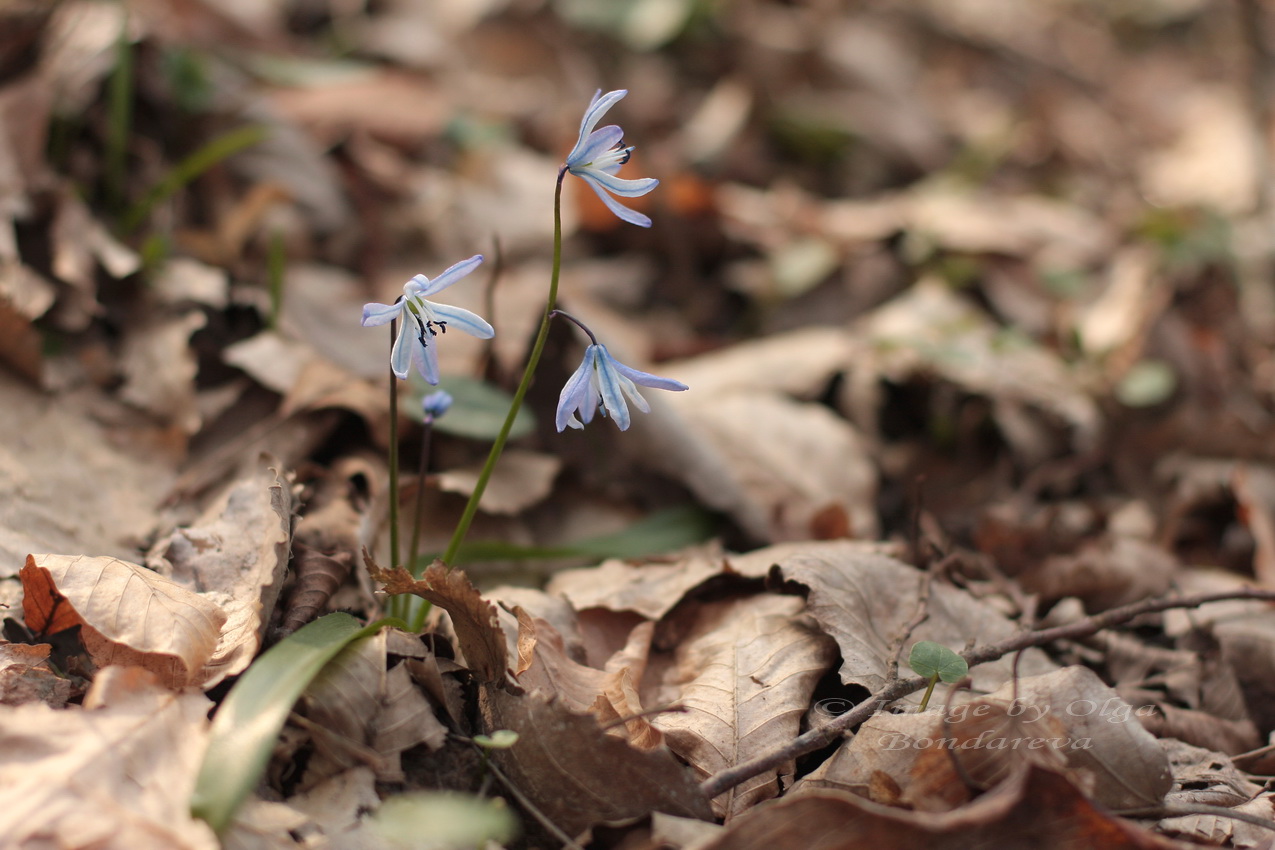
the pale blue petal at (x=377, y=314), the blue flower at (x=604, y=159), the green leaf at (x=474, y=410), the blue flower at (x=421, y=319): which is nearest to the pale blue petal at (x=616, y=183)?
the blue flower at (x=604, y=159)

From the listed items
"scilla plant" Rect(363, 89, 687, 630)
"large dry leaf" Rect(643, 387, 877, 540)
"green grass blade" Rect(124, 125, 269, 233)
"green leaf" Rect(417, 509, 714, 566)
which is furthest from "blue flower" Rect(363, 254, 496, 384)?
"green grass blade" Rect(124, 125, 269, 233)

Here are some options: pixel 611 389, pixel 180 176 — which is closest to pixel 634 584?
pixel 611 389

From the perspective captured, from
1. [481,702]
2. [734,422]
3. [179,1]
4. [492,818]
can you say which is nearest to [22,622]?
[481,702]

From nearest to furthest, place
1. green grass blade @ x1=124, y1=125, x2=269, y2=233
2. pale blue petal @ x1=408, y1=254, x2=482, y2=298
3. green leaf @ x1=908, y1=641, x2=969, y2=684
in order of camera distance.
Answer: pale blue petal @ x1=408, y1=254, x2=482, y2=298 → green leaf @ x1=908, y1=641, x2=969, y2=684 → green grass blade @ x1=124, y1=125, x2=269, y2=233

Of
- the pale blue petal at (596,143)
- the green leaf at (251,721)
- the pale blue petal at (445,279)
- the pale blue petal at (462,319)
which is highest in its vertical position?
the pale blue petal at (596,143)

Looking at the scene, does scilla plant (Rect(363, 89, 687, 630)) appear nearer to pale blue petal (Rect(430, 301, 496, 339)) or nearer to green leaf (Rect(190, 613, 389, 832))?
pale blue petal (Rect(430, 301, 496, 339))

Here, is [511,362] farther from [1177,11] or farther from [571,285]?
[1177,11]

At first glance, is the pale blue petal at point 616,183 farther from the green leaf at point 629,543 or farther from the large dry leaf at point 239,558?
the green leaf at point 629,543
